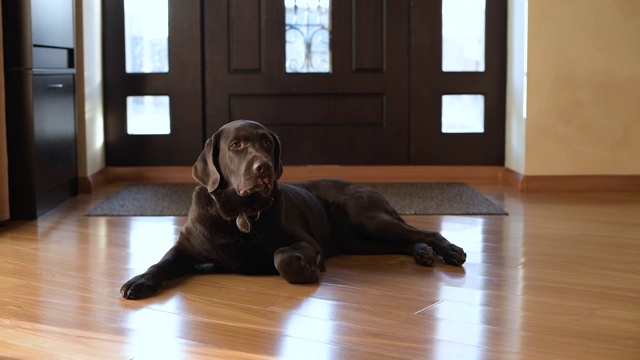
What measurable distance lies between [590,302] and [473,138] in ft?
9.83

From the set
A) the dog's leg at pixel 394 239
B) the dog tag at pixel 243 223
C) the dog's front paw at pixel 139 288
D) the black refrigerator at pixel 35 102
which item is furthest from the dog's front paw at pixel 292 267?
the black refrigerator at pixel 35 102

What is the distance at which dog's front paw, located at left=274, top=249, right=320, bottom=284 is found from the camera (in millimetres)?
2896

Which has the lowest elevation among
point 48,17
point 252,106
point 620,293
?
point 620,293

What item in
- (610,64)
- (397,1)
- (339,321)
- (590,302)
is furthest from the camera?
(397,1)

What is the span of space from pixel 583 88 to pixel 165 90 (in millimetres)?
2426

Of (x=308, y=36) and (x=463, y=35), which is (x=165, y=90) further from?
(x=463, y=35)

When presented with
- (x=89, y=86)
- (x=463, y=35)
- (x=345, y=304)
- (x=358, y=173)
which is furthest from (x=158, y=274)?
(x=463, y=35)

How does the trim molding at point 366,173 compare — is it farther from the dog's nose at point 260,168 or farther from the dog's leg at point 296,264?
the dog's nose at point 260,168

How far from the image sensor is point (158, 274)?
2875 millimetres

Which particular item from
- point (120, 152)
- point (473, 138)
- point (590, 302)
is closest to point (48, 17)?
point (120, 152)

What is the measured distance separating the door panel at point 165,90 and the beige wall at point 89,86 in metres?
0.08

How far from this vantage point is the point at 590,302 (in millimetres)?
2725

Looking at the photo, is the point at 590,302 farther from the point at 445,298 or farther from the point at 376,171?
the point at 376,171

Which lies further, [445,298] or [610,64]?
[610,64]
